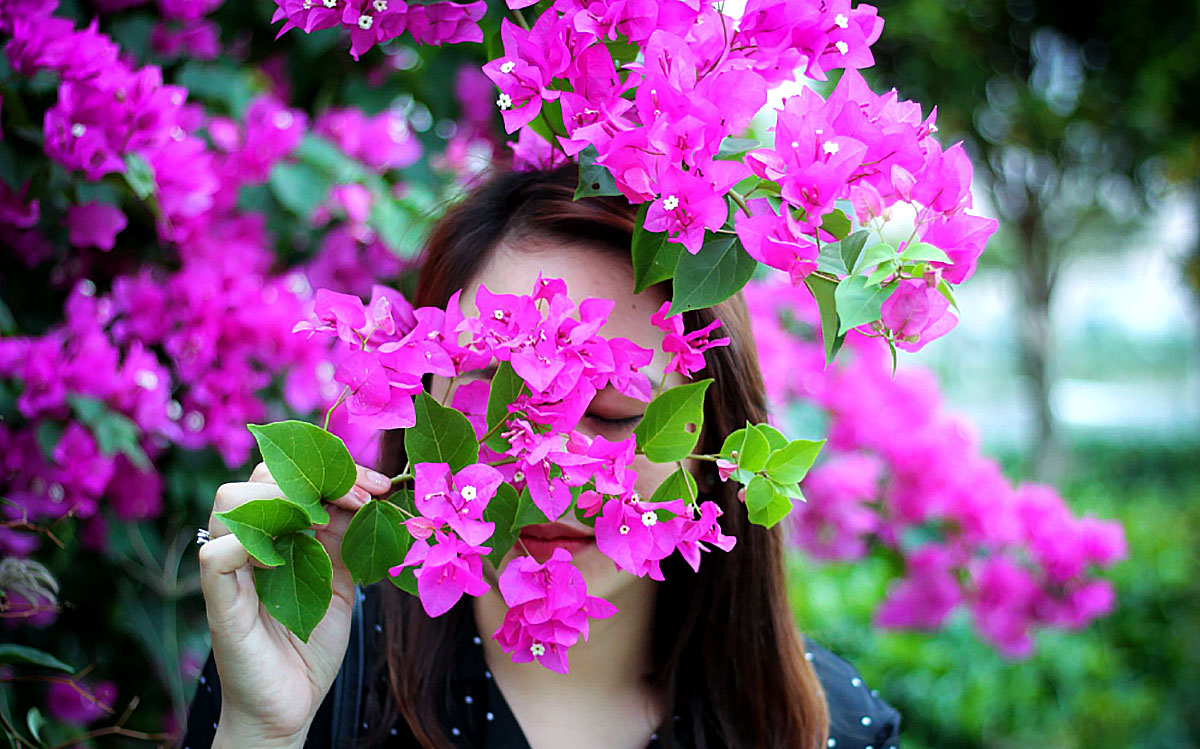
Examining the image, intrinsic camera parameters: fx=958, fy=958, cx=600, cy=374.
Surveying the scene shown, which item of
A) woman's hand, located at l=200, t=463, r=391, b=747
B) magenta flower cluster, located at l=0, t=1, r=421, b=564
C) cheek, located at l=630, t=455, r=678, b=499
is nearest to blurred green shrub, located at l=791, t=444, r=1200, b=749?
magenta flower cluster, located at l=0, t=1, r=421, b=564

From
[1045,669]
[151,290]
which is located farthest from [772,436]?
[1045,669]

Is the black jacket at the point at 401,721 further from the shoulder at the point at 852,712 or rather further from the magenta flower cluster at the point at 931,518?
the magenta flower cluster at the point at 931,518

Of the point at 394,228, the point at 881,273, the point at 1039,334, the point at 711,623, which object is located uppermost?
the point at 881,273

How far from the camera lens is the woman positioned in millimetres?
1009

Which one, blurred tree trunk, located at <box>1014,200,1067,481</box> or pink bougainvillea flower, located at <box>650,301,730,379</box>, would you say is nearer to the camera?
pink bougainvillea flower, located at <box>650,301,730,379</box>

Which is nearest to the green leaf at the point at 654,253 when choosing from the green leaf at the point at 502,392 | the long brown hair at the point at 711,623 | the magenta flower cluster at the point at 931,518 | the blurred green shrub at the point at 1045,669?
the green leaf at the point at 502,392

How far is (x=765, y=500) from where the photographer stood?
737 mm

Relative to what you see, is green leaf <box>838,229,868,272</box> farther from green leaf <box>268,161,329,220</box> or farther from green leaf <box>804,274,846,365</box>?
green leaf <box>268,161,329,220</box>

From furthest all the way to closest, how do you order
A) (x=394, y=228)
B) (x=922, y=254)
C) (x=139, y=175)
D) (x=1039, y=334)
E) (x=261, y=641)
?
(x=1039, y=334), (x=394, y=228), (x=139, y=175), (x=261, y=641), (x=922, y=254)

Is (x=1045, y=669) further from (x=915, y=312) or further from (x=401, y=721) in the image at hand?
(x=915, y=312)

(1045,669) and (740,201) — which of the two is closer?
(740,201)

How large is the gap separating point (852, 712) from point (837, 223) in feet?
2.93

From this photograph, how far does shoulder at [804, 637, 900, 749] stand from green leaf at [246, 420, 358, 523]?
2.79ft

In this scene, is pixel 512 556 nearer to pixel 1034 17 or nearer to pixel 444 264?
pixel 444 264
